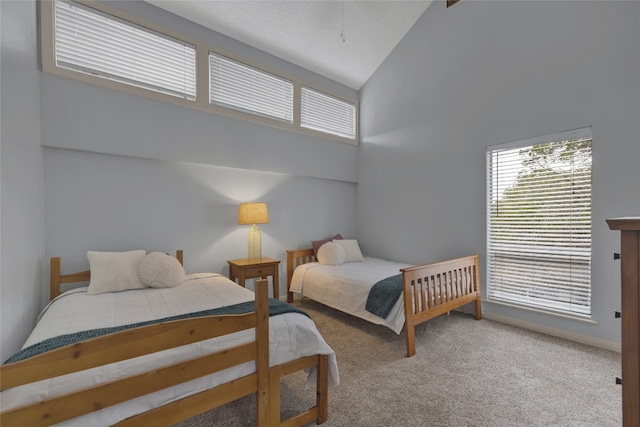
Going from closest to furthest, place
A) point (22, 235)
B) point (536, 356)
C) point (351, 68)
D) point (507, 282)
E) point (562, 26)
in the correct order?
point (22, 235) < point (536, 356) < point (562, 26) < point (507, 282) < point (351, 68)

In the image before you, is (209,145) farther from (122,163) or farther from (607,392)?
(607,392)

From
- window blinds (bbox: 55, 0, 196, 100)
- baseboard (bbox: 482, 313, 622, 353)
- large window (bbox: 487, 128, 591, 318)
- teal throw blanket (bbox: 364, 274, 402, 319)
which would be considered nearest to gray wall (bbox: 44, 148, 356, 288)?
window blinds (bbox: 55, 0, 196, 100)

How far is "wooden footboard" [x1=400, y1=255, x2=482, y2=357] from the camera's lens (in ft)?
8.01

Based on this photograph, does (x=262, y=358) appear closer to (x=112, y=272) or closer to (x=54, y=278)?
(x=112, y=272)

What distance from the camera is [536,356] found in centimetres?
237

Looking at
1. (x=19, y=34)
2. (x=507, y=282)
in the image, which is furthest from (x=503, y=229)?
(x=19, y=34)

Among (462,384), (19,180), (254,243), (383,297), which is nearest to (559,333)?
(462,384)

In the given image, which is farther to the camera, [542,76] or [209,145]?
[209,145]

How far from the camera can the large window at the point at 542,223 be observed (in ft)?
8.66

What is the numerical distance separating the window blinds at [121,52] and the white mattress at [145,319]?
2.04 meters

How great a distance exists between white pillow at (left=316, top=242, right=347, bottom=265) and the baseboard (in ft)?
5.84

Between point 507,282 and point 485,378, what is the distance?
144 centimetres

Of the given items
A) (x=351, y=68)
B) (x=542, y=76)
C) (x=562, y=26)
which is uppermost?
(x=351, y=68)

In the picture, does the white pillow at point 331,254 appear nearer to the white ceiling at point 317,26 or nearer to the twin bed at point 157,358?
the twin bed at point 157,358
